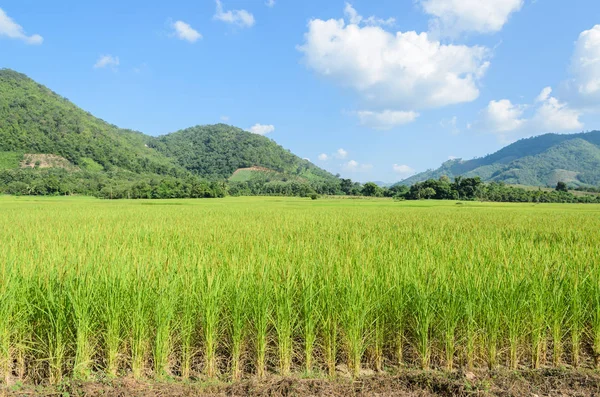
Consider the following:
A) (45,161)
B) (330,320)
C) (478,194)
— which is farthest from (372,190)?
(45,161)

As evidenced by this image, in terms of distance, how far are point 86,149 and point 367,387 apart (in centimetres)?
13819

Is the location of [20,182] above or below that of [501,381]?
above

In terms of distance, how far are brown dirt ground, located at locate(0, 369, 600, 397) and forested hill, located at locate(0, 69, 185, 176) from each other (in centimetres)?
12732

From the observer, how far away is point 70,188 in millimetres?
74875

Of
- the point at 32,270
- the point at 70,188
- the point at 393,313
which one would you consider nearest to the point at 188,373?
the point at 393,313

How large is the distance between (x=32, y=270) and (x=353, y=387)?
4.08 metres

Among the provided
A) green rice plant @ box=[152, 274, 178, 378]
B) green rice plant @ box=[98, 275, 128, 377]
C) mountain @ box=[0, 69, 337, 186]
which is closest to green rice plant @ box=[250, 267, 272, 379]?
green rice plant @ box=[152, 274, 178, 378]

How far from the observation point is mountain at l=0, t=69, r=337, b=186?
106812 mm

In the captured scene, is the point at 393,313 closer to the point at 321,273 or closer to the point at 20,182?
the point at 321,273

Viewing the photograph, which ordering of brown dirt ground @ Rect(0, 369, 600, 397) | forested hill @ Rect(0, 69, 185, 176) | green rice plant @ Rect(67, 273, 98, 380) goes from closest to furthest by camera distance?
brown dirt ground @ Rect(0, 369, 600, 397), green rice plant @ Rect(67, 273, 98, 380), forested hill @ Rect(0, 69, 185, 176)

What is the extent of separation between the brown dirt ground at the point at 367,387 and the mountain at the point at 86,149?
356 feet

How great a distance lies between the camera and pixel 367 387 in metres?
2.76

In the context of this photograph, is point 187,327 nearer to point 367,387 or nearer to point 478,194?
point 367,387

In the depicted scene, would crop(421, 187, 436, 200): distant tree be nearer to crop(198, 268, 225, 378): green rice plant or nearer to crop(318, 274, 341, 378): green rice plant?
crop(318, 274, 341, 378): green rice plant
